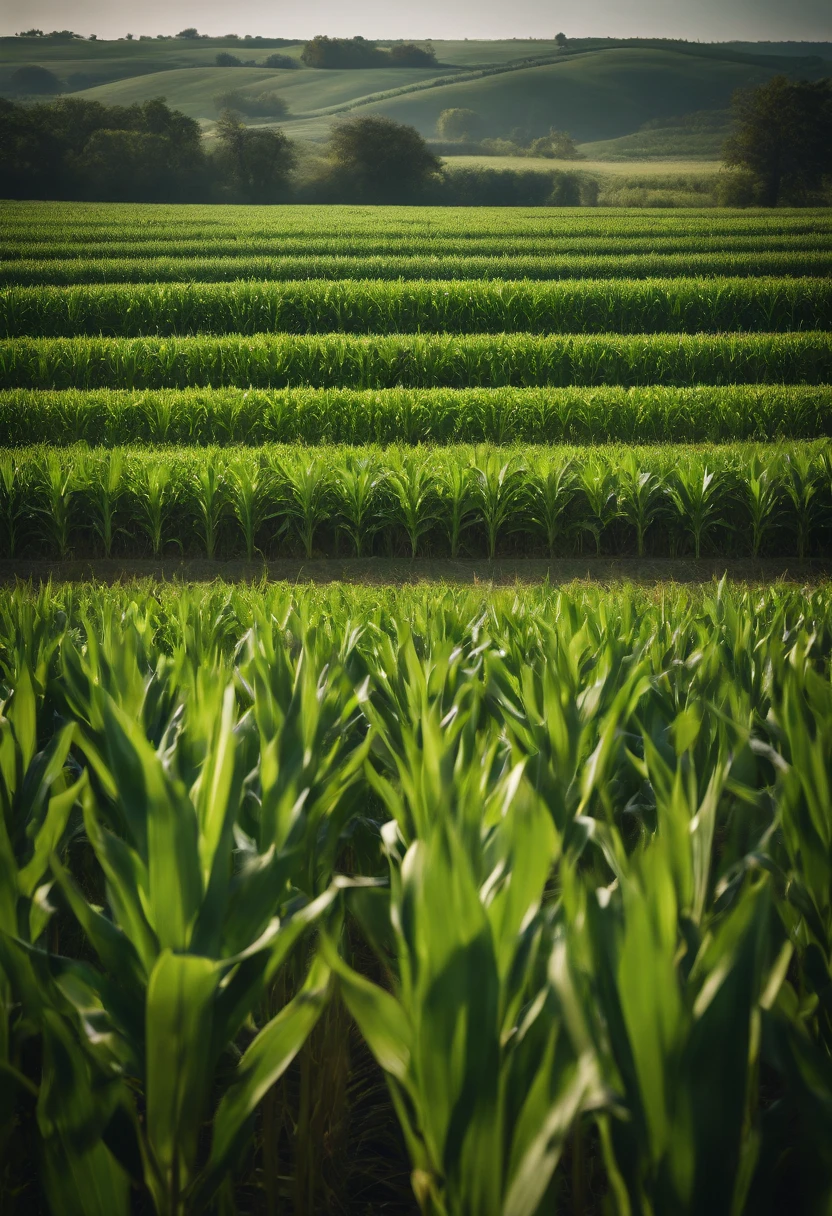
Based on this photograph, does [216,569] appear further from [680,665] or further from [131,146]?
[131,146]

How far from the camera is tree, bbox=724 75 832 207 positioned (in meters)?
25.2

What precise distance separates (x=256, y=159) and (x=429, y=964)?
118 ft

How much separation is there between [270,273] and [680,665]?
15.6 metres

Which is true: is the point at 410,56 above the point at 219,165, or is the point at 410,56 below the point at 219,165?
above

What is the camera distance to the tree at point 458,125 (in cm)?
5772

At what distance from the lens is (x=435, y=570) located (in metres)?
6.46

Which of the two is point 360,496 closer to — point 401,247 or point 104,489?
point 104,489

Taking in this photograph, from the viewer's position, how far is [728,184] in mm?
30125

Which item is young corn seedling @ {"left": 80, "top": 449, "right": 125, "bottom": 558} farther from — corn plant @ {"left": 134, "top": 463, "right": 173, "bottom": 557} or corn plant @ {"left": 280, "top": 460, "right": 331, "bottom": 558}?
corn plant @ {"left": 280, "top": 460, "right": 331, "bottom": 558}

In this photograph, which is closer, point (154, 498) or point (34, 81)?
point (154, 498)

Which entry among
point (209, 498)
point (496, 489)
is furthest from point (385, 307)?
point (209, 498)

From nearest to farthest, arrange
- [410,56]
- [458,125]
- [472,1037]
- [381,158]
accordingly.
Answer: [472,1037] < [381,158] < [458,125] < [410,56]

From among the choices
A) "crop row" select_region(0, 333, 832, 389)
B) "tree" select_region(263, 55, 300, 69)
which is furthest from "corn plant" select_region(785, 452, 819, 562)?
"tree" select_region(263, 55, 300, 69)

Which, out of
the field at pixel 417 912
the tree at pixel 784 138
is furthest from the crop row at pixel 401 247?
the field at pixel 417 912
